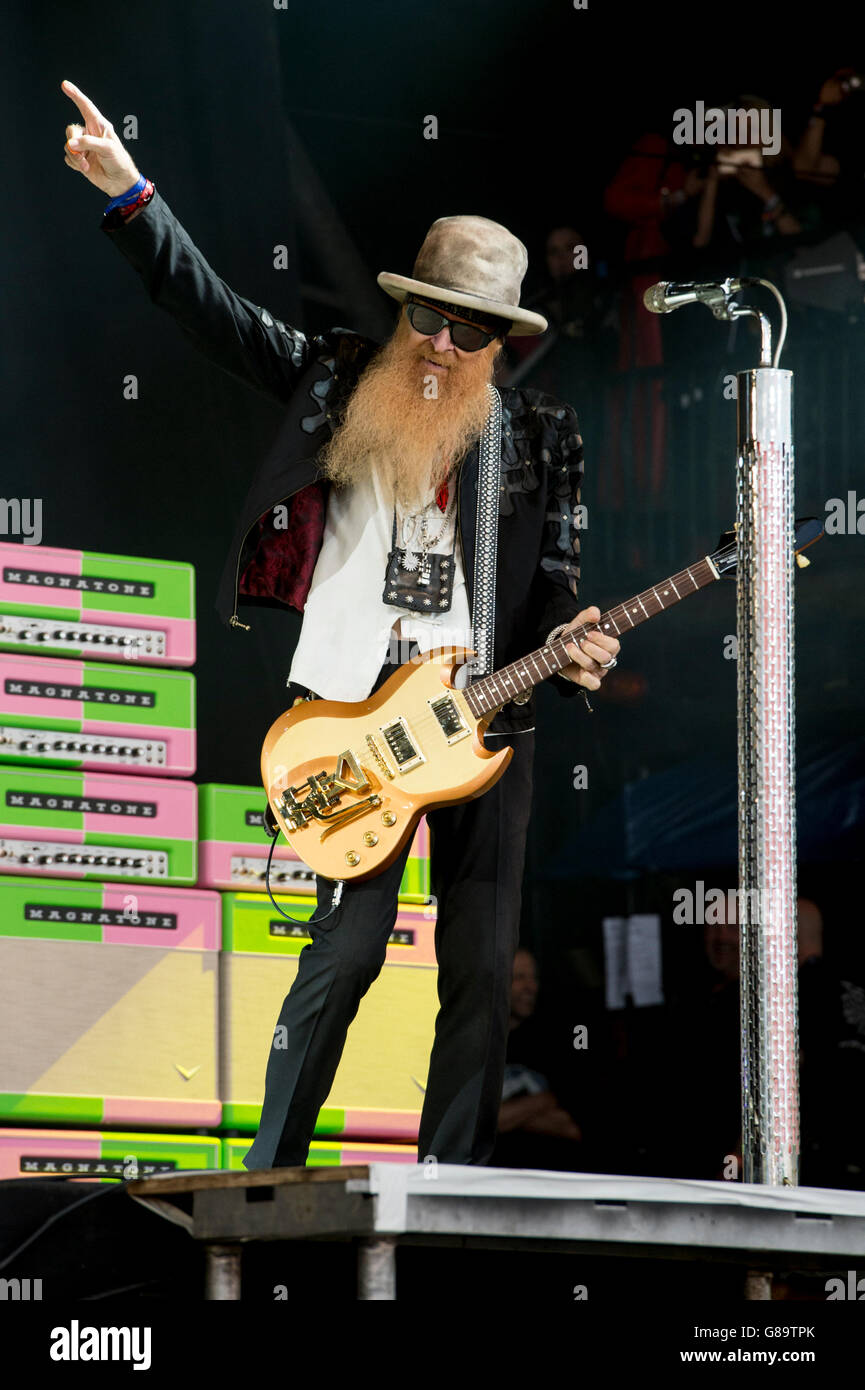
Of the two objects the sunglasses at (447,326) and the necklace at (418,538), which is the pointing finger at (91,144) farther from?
the necklace at (418,538)

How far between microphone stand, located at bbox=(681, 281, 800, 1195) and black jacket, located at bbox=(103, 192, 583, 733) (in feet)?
2.00

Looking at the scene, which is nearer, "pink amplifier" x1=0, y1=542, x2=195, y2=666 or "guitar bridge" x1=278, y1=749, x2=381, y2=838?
"guitar bridge" x1=278, y1=749, x2=381, y2=838

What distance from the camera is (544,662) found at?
3.44m

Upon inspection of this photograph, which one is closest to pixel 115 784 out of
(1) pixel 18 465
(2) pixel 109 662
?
(2) pixel 109 662

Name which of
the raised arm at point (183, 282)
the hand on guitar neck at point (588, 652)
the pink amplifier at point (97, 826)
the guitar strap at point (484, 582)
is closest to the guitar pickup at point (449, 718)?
the guitar strap at point (484, 582)

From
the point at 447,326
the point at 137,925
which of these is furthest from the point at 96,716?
the point at 447,326

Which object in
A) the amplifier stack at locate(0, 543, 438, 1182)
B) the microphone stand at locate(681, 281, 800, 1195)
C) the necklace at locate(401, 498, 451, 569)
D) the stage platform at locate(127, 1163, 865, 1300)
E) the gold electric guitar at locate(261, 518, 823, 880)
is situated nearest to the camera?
the stage platform at locate(127, 1163, 865, 1300)

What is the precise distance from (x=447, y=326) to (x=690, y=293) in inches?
22.4

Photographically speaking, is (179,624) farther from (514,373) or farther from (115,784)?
(514,373)

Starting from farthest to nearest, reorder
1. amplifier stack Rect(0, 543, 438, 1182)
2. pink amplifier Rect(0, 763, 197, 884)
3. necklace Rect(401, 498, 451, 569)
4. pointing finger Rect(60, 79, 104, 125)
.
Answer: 1. pink amplifier Rect(0, 763, 197, 884)
2. amplifier stack Rect(0, 543, 438, 1182)
3. necklace Rect(401, 498, 451, 569)
4. pointing finger Rect(60, 79, 104, 125)

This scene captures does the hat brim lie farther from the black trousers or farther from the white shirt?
the black trousers

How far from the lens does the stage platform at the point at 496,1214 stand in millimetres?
2551

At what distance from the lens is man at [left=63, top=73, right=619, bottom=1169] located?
10.9ft

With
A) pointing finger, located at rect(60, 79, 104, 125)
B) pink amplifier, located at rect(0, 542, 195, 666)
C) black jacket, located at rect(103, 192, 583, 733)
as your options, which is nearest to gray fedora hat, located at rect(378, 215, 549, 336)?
black jacket, located at rect(103, 192, 583, 733)
